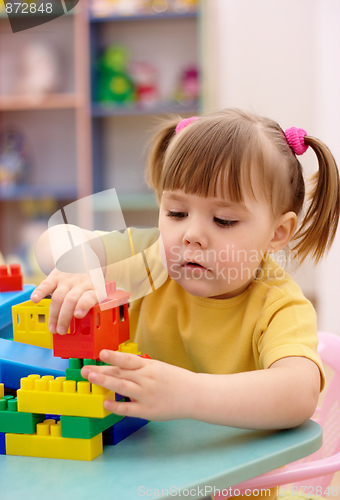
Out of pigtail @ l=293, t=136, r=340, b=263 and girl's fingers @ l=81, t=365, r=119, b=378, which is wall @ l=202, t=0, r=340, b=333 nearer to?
pigtail @ l=293, t=136, r=340, b=263

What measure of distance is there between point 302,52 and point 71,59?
1329 millimetres

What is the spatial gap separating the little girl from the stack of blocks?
2 cm

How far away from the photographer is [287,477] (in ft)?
1.70

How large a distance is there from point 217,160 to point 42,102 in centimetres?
236

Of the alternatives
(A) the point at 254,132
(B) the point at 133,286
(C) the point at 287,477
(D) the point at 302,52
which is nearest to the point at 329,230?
(A) the point at 254,132

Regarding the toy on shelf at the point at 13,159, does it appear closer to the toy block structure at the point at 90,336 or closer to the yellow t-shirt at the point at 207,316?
the yellow t-shirt at the point at 207,316

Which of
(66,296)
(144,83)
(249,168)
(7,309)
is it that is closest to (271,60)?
(144,83)

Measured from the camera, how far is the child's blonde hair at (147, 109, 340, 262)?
2.25 feet

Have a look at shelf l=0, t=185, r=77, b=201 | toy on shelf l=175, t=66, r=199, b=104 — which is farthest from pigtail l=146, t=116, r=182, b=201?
shelf l=0, t=185, r=77, b=201

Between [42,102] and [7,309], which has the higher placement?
[42,102]

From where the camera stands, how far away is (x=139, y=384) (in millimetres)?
475

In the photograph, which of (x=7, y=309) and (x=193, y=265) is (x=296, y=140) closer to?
(x=193, y=265)

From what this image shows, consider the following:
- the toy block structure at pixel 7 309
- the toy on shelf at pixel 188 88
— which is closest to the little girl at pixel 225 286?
the toy block structure at pixel 7 309

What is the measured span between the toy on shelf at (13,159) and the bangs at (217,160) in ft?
8.06
